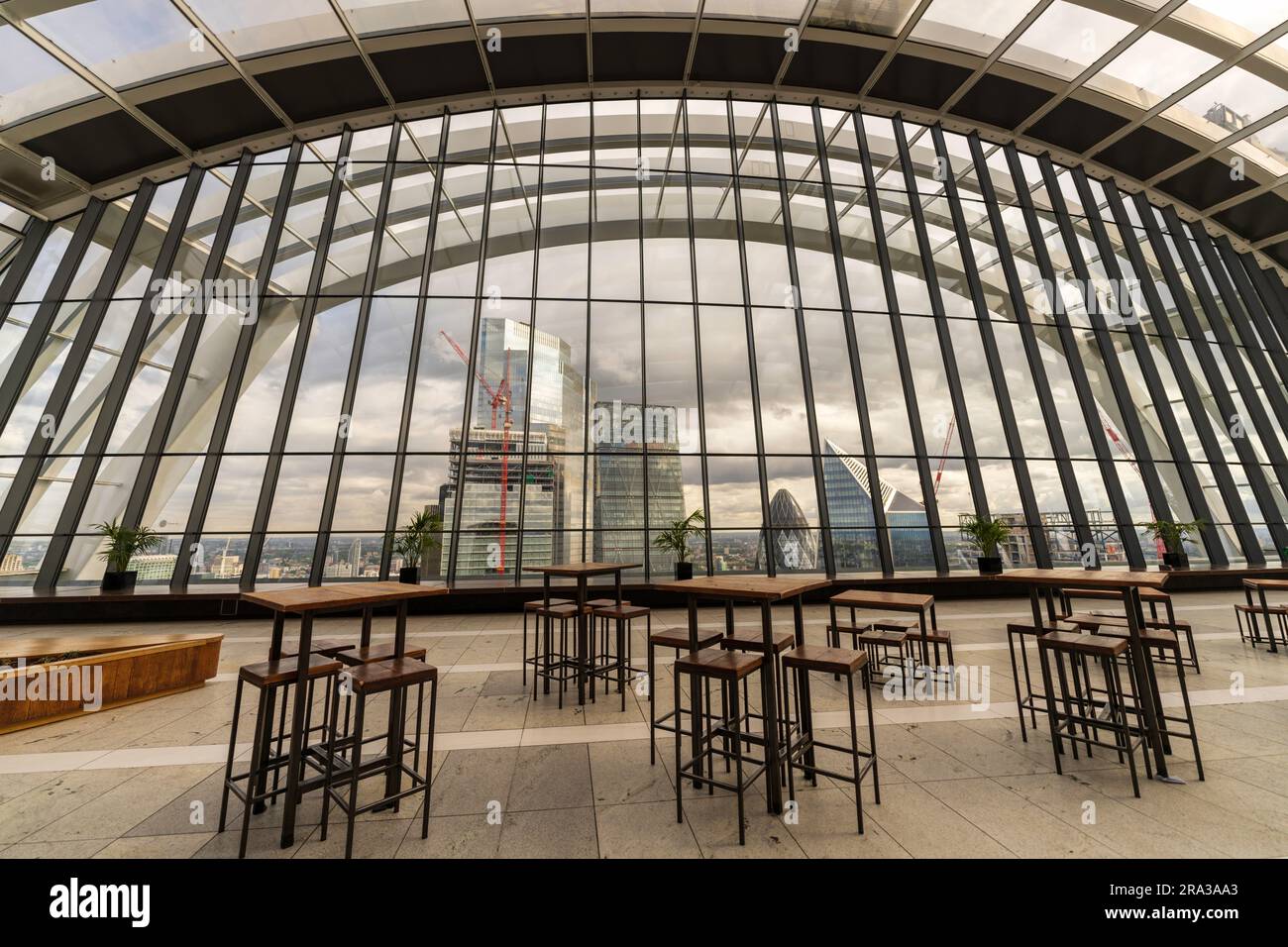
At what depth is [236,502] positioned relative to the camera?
7102 mm

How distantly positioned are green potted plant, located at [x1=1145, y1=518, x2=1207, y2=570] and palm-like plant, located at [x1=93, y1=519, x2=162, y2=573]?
1540 centimetres

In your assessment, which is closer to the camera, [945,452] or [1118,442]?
[945,452]

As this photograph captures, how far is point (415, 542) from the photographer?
277 inches

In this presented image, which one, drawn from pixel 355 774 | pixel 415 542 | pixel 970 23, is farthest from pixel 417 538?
pixel 970 23

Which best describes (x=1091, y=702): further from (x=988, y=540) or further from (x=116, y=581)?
(x=116, y=581)

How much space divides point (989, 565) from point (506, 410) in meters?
7.96

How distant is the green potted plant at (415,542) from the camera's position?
6.95 m

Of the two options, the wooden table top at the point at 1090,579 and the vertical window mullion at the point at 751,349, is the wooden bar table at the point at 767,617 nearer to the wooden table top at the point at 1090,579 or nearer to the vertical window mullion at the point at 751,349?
the wooden table top at the point at 1090,579

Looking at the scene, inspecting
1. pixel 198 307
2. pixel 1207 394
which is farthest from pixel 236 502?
pixel 1207 394

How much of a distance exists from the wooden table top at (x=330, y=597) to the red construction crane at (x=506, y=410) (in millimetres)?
4852

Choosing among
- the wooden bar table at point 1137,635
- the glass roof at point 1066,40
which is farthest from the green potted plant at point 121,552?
the glass roof at point 1066,40

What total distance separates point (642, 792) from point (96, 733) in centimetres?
356

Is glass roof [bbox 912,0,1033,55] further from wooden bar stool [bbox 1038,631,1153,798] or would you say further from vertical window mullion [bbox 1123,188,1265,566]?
wooden bar stool [bbox 1038,631,1153,798]
